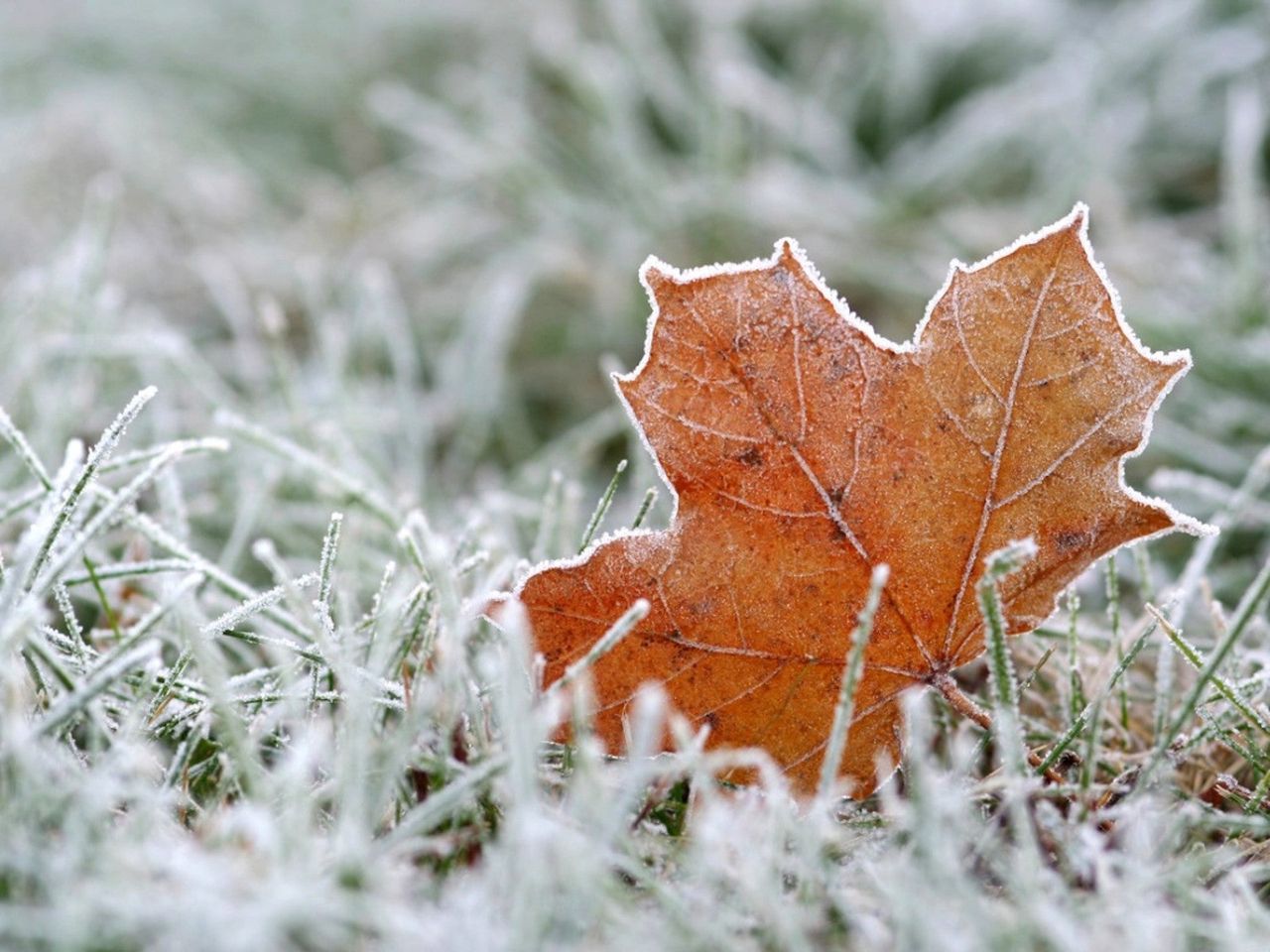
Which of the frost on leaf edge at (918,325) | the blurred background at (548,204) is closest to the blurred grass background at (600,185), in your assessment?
the blurred background at (548,204)

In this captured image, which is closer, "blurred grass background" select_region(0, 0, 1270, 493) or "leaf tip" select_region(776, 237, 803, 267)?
"leaf tip" select_region(776, 237, 803, 267)

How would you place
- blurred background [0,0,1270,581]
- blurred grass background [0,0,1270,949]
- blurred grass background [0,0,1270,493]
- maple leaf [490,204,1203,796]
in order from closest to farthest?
1. blurred grass background [0,0,1270,949]
2. maple leaf [490,204,1203,796]
3. blurred background [0,0,1270,581]
4. blurred grass background [0,0,1270,493]

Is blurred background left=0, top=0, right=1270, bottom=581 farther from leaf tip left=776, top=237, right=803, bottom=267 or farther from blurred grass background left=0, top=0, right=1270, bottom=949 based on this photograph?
leaf tip left=776, top=237, right=803, bottom=267

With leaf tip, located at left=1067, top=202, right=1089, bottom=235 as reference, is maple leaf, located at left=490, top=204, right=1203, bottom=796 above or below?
below

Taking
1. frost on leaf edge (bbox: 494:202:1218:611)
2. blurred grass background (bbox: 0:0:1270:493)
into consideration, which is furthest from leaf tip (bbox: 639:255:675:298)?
blurred grass background (bbox: 0:0:1270:493)

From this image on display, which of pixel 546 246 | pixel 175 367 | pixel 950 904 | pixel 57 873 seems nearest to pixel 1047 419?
pixel 950 904

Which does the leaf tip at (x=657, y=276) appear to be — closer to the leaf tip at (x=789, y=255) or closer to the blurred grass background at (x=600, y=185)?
the leaf tip at (x=789, y=255)
